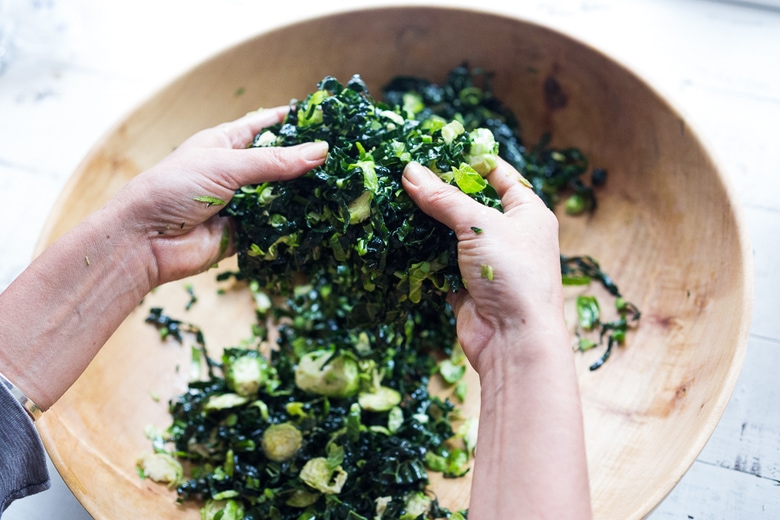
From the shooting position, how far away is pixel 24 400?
208cm

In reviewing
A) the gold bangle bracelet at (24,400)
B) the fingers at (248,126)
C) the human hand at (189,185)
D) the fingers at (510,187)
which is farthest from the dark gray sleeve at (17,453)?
the fingers at (510,187)

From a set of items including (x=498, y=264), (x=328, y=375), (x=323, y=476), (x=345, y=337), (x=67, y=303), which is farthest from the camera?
(x=345, y=337)

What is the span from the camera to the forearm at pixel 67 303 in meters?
2.11

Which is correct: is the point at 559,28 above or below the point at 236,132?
above

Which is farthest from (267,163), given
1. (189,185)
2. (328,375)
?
(328,375)

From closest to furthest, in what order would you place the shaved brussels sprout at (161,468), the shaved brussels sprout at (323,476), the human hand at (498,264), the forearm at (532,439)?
the forearm at (532,439), the human hand at (498,264), the shaved brussels sprout at (323,476), the shaved brussels sprout at (161,468)

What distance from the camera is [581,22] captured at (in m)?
3.71

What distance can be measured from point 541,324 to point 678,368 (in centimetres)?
100

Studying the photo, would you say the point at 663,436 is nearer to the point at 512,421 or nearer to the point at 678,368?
the point at 678,368

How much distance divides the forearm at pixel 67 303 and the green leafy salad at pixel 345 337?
1.45ft

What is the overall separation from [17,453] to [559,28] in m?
2.85

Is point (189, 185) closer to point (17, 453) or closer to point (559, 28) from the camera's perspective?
point (17, 453)

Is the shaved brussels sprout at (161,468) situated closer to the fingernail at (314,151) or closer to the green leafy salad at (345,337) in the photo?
the green leafy salad at (345,337)

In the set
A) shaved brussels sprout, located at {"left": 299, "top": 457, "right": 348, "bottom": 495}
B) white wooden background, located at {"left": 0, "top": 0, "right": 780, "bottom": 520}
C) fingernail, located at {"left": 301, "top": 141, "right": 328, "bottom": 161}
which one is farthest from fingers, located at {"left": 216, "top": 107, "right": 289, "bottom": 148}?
shaved brussels sprout, located at {"left": 299, "top": 457, "right": 348, "bottom": 495}
